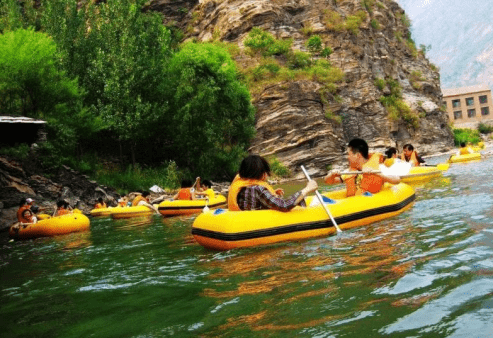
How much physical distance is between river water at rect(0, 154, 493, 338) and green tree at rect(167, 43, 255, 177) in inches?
675

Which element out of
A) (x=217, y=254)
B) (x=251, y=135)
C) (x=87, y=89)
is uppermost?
(x=87, y=89)

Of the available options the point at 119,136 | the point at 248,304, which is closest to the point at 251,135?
the point at 119,136

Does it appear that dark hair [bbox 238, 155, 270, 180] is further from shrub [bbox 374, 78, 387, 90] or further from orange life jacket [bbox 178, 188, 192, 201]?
shrub [bbox 374, 78, 387, 90]

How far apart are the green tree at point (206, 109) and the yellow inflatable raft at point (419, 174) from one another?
12.3 meters

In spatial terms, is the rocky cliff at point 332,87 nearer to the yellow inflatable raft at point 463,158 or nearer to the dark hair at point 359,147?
the yellow inflatable raft at point 463,158

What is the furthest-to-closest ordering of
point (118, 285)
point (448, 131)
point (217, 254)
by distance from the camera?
point (448, 131)
point (217, 254)
point (118, 285)

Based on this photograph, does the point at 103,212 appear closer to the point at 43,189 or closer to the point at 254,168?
the point at 43,189

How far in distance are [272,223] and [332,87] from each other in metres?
28.2

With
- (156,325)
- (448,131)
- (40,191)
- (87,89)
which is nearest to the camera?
(156,325)

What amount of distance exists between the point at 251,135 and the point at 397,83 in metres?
20.1

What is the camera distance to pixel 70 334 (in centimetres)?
319

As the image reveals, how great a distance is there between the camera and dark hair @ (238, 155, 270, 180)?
19.3 ft

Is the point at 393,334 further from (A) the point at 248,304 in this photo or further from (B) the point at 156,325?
(B) the point at 156,325

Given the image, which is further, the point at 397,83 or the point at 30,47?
the point at 397,83
